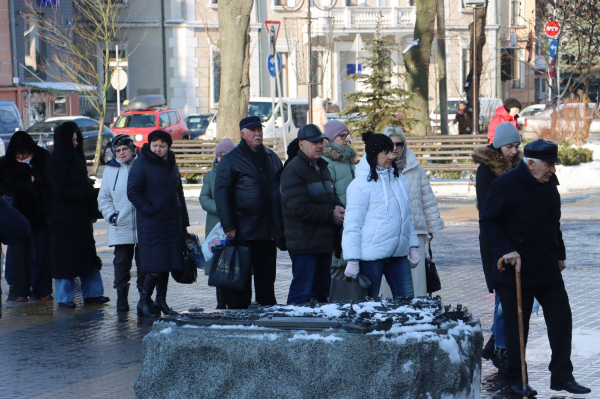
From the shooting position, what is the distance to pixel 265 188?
8117 mm

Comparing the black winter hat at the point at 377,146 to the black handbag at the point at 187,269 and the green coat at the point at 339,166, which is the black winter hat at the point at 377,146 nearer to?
the green coat at the point at 339,166

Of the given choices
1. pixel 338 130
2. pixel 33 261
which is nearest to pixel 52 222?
pixel 33 261

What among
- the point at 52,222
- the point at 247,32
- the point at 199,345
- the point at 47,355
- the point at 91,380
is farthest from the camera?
the point at 247,32

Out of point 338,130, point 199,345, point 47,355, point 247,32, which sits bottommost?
point 47,355

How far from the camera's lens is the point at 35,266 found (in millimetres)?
10195

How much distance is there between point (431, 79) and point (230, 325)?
153 feet

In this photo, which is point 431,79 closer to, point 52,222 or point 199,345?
point 52,222

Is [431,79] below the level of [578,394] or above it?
above

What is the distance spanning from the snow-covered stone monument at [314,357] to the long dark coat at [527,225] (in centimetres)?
125

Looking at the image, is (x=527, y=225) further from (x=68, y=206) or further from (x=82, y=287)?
(x=82, y=287)

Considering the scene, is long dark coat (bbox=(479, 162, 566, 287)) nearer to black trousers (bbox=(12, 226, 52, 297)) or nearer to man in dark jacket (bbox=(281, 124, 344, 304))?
man in dark jacket (bbox=(281, 124, 344, 304))

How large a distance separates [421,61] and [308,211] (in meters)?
18.4

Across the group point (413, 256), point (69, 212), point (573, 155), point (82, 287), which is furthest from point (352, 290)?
point (573, 155)

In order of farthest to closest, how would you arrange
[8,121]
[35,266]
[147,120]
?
[147,120] → [8,121] → [35,266]
